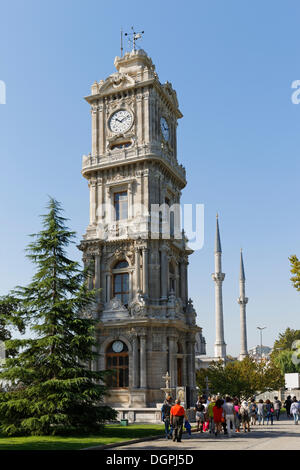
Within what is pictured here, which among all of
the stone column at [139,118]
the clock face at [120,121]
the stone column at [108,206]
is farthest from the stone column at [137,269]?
the clock face at [120,121]

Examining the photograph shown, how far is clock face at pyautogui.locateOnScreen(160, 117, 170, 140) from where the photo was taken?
48.4 metres

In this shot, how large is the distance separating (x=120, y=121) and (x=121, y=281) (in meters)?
13.5

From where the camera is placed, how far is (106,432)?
1025 inches

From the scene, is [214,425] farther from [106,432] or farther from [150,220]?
[150,220]

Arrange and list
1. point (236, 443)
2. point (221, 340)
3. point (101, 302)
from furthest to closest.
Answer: point (221, 340), point (101, 302), point (236, 443)

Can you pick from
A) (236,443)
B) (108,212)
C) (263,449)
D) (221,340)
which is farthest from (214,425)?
(221,340)

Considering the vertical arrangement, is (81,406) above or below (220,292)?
below

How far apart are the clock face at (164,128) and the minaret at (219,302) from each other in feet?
162

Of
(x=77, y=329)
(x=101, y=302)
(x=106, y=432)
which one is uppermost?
(x=101, y=302)

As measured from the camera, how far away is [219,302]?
3728 inches

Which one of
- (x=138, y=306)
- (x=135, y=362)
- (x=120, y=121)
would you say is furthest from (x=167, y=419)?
(x=120, y=121)

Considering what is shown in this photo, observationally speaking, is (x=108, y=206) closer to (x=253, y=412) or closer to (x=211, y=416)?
(x=253, y=412)

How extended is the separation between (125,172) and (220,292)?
53542 mm

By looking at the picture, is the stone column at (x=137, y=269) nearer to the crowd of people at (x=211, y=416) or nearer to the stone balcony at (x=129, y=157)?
the stone balcony at (x=129, y=157)
